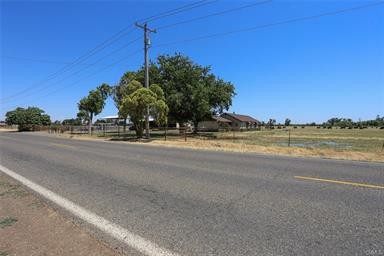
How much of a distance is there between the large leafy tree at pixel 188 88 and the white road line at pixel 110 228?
108ft

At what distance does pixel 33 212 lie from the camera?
592 cm

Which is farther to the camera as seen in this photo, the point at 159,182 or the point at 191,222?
the point at 159,182

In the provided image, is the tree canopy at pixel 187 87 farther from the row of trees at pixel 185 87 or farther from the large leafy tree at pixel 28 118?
the large leafy tree at pixel 28 118

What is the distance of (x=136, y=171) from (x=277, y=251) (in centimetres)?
688

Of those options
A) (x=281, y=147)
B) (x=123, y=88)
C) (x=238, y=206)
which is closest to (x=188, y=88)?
(x=123, y=88)

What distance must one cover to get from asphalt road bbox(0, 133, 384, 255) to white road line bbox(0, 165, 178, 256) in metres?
0.14

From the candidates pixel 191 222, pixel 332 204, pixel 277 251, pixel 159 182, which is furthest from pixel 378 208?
pixel 159 182

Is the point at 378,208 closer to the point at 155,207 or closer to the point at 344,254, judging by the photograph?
the point at 344,254

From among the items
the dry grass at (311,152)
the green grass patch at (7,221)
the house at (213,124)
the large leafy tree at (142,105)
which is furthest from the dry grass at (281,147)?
the house at (213,124)

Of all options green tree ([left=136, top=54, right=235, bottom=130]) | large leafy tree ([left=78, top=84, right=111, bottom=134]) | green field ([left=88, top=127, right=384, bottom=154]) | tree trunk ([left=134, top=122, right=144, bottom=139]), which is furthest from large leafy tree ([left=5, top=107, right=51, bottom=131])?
tree trunk ([left=134, top=122, right=144, bottom=139])

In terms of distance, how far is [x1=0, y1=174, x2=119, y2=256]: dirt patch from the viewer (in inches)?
161

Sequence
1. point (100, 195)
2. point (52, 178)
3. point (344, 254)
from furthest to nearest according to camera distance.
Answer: point (52, 178)
point (100, 195)
point (344, 254)

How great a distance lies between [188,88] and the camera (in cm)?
4072

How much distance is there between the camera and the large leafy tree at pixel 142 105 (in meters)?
29.3
